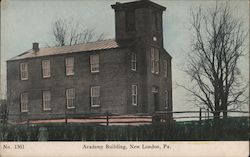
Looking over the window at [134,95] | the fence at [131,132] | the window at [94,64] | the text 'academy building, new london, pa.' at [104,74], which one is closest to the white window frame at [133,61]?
the text 'academy building, new london, pa.' at [104,74]

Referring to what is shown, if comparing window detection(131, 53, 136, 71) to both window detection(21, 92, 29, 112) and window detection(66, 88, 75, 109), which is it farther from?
window detection(21, 92, 29, 112)

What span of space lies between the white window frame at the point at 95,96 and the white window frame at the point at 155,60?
326mm

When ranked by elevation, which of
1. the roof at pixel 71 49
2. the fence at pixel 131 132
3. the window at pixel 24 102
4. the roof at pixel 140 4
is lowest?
the fence at pixel 131 132

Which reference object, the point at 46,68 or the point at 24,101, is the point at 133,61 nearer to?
the point at 46,68

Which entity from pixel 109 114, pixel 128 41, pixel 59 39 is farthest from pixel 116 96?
pixel 59 39

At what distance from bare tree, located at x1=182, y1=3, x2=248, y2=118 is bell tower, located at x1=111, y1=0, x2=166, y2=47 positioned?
19cm

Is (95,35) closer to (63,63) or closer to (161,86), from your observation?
(63,63)

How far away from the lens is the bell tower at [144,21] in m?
2.62

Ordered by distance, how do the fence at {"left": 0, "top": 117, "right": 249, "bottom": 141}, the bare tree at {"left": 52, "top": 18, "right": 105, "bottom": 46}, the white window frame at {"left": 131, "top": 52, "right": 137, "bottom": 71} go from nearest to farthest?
the fence at {"left": 0, "top": 117, "right": 249, "bottom": 141} < the white window frame at {"left": 131, "top": 52, "right": 137, "bottom": 71} < the bare tree at {"left": 52, "top": 18, "right": 105, "bottom": 46}

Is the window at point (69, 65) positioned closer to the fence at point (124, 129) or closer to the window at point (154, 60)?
the fence at point (124, 129)

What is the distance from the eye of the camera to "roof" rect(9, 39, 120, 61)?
8.87 feet

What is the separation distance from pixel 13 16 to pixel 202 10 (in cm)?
112

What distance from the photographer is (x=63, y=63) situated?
2.80m

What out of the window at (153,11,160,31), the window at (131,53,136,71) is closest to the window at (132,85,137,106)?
the window at (131,53,136,71)
